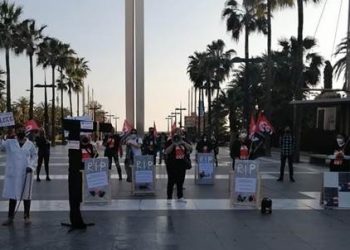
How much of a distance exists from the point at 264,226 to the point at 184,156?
3412mm

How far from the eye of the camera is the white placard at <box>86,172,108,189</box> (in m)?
12.6

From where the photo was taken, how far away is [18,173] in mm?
10445

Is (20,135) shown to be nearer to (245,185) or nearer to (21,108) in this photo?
(245,185)

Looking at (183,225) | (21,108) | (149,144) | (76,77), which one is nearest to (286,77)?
(149,144)

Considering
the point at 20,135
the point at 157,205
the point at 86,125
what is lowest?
the point at 157,205

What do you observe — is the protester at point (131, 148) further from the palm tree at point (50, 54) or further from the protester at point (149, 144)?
the palm tree at point (50, 54)

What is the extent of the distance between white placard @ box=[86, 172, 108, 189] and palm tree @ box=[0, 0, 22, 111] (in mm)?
38430

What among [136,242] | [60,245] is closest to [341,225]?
[136,242]

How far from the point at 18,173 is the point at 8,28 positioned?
42.9 meters

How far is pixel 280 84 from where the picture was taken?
156 ft

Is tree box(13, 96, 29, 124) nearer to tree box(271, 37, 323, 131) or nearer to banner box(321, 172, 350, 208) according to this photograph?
tree box(271, 37, 323, 131)

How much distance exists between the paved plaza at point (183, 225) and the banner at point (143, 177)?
269mm

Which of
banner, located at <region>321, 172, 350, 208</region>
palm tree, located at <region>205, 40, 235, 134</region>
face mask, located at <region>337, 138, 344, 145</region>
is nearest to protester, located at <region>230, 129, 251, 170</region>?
face mask, located at <region>337, 138, 344, 145</region>

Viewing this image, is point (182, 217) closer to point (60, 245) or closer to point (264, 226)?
point (264, 226)
